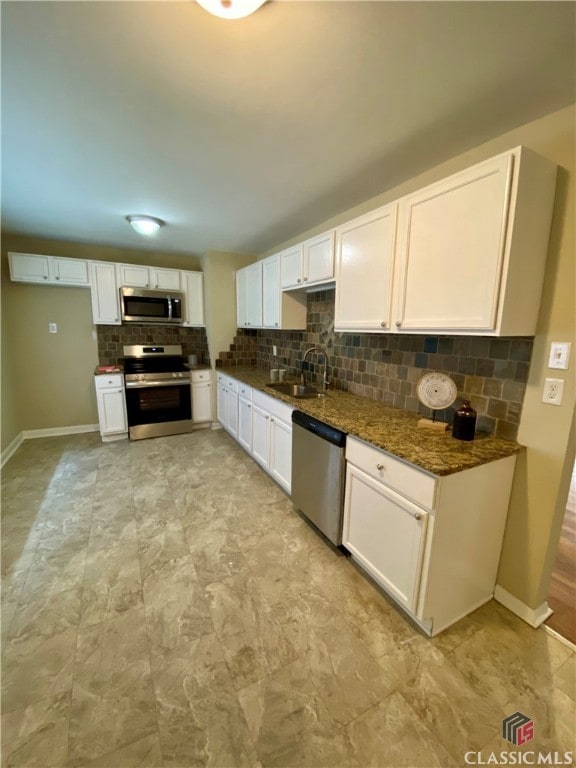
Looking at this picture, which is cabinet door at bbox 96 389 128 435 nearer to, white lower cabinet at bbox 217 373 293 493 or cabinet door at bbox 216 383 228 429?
cabinet door at bbox 216 383 228 429

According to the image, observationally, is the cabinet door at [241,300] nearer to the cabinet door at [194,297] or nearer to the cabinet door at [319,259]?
the cabinet door at [194,297]

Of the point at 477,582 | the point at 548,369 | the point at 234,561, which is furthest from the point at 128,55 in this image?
the point at 477,582

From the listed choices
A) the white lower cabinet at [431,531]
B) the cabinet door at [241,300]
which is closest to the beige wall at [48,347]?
the cabinet door at [241,300]

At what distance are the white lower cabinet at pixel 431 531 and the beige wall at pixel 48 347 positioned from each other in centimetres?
404

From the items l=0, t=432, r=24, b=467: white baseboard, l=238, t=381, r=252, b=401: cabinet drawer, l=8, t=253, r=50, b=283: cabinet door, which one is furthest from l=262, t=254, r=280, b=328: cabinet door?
l=0, t=432, r=24, b=467: white baseboard

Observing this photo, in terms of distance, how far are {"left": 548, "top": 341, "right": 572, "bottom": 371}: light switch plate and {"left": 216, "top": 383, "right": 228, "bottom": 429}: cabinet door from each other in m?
3.29

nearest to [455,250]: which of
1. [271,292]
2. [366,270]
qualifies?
[366,270]

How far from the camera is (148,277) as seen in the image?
3986 mm

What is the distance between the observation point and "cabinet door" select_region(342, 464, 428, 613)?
1439mm

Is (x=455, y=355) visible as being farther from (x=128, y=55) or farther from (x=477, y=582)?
(x=128, y=55)

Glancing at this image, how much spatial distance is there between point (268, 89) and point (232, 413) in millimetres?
3035

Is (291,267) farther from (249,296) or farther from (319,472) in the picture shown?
(319,472)

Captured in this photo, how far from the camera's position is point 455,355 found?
6.06 feet
